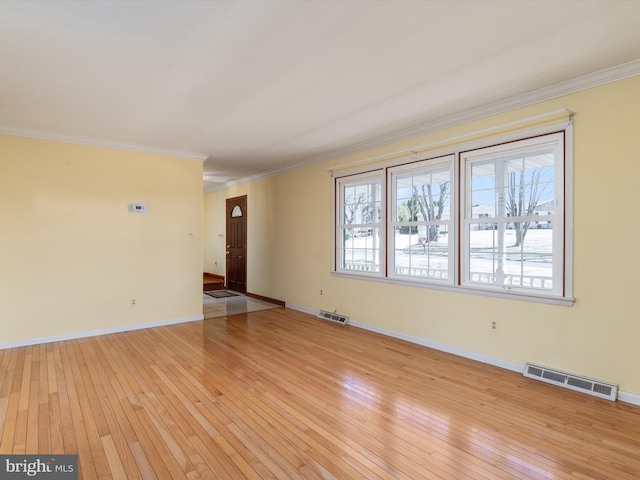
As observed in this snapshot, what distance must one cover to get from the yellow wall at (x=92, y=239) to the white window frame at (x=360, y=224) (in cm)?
230

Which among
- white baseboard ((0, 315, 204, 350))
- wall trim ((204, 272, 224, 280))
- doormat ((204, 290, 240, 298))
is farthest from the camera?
wall trim ((204, 272, 224, 280))

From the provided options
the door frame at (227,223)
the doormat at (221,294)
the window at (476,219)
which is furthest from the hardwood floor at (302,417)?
the door frame at (227,223)

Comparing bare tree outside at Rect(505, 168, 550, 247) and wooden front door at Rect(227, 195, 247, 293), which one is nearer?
bare tree outside at Rect(505, 168, 550, 247)

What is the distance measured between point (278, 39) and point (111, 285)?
4.27m

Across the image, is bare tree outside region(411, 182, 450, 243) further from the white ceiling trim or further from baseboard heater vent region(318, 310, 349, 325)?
baseboard heater vent region(318, 310, 349, 325)

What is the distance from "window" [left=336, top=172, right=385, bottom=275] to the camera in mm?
4969

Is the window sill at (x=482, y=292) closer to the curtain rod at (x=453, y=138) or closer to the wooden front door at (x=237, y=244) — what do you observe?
the curtain rod at (x=453, y=138)

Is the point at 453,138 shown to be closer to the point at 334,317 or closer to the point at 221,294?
the point at 334,317

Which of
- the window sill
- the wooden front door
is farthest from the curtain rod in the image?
the wooden front door

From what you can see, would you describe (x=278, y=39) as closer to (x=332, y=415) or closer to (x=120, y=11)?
(x=120, y=11)

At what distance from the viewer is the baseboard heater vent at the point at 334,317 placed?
5.32m

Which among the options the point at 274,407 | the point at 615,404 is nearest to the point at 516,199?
the point at 615,404

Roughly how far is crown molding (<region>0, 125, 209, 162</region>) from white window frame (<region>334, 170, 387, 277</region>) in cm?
234

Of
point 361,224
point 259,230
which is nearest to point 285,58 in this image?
point 361,224
